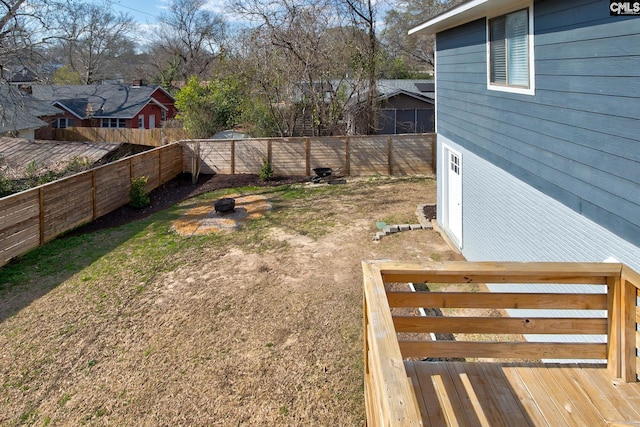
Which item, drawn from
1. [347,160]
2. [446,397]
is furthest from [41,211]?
[347,160]

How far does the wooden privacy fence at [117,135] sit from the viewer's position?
23.2 m

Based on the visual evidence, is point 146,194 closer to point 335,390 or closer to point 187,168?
point 187,168

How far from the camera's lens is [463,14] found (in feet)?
21.1

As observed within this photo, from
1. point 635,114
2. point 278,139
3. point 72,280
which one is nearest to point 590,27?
point 635,114

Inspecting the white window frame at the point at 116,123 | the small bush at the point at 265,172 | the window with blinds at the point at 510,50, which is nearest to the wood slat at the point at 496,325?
the window with blinds at the point at 510,50

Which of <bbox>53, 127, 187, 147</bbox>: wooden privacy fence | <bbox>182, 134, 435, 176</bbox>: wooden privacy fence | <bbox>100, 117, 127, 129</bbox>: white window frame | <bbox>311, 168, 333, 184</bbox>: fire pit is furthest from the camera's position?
<bbox>100, 117, 127, 129</bbox>: white window frame

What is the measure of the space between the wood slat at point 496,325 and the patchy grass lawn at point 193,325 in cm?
146

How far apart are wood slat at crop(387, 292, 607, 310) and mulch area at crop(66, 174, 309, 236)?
9.28 metres

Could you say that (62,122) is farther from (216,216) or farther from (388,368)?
(388,368)

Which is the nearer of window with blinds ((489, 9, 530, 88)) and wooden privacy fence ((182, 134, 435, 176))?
window with blinds ((489, 9, 530, 88))

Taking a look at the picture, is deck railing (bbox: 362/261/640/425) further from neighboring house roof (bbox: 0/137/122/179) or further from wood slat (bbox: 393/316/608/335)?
neighboring house roof (bbox: 0/137/122/179)

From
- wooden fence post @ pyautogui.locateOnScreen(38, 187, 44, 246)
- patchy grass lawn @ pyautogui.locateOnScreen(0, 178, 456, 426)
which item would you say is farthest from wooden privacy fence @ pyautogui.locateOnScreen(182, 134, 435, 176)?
wooden fence post @ pyautogui.locateOnScreen(38, 187, 44, 246)

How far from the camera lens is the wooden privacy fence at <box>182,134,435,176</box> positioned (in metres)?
15.6

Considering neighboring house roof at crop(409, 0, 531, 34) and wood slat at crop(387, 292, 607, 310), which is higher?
neighboring house roof at crop(409, 0, 531, 34)
